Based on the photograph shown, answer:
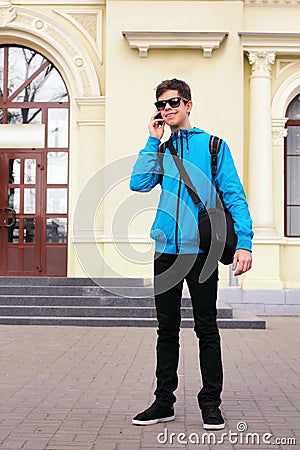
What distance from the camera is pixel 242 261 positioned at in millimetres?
4707

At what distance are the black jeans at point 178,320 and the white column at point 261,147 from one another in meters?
10.1

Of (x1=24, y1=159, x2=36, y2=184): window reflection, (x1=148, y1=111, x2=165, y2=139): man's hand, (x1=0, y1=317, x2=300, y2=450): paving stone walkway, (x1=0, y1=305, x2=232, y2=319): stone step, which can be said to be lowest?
(x1=0, y1=317, x2=300, y2=450): paving stone walkway

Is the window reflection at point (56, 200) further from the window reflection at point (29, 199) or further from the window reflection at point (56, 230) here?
the window reflection at point (29, 199)

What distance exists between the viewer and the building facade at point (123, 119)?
48.2 ft

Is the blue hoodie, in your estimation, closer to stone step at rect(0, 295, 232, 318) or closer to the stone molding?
stone step at rect(0, 295, 232, 318)

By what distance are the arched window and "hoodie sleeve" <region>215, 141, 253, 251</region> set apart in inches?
435

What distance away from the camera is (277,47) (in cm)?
1521

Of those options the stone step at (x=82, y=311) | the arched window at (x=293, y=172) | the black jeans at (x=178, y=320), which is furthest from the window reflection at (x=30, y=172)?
the black jeans at (x=178, y=320)

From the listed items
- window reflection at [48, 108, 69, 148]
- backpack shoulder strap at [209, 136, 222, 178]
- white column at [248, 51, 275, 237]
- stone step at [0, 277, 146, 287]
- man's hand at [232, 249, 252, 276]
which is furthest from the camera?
window reflection at [48, 108, 69, 148]

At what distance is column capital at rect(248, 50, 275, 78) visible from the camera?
49.6 feet

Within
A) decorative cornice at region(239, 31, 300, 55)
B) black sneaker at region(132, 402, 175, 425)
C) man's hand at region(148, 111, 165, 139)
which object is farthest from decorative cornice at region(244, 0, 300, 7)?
black sneaker at region(132, 402, 175, 425)

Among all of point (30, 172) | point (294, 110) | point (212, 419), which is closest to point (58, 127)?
point (30, 172)

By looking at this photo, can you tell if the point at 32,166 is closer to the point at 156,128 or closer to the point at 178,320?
the point at 156,128

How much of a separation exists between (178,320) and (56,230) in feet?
36.3
